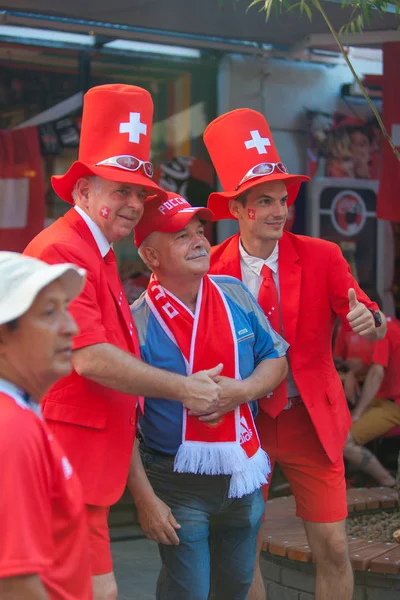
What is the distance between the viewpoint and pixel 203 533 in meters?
3.55

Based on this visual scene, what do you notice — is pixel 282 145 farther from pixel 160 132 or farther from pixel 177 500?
pixel 177 500

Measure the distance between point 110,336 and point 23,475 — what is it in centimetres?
144

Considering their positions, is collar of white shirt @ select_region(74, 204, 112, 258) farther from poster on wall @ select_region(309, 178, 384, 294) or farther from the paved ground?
poster on wall @ select_region(309, 178, 384, 294)

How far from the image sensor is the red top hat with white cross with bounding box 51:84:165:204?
350cm

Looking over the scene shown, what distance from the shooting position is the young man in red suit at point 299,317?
4129 mm

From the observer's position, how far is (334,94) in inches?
312

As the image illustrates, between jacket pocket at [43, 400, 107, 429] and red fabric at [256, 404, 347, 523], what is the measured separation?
1.16m

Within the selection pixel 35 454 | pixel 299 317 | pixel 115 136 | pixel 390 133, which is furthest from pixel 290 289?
pixel 390 133

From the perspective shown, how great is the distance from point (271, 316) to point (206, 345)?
663 millimetres

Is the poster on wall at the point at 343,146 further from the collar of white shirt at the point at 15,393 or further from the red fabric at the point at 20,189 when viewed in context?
the collar of white shirt at the point at 15,393

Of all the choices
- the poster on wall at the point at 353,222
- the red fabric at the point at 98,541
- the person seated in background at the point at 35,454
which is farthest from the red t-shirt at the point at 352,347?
the person seated in background at the point at 35,454

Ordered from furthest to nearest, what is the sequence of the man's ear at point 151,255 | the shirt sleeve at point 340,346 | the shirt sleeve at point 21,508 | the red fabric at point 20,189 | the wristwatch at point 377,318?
the shirt sleeve at point 340,346 → the red fabric at point 20,189 → the wristwatch at point 377,318 → the man's ear at point 151,255 → the shirt sleeve at point 21,508

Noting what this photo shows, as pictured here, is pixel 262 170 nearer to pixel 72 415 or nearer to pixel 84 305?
pixel 84 305

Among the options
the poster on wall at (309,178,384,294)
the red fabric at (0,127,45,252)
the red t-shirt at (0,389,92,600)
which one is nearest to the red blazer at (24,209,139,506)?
the red t-shirt at (0,389,92,600)
